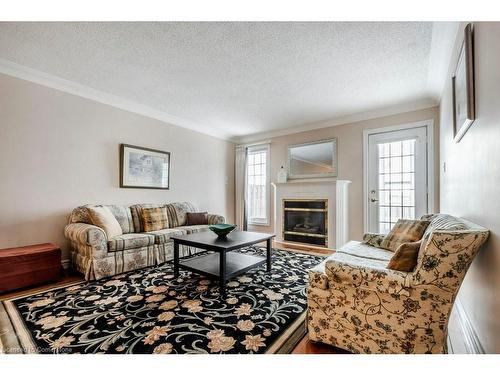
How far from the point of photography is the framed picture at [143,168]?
12.1 feet

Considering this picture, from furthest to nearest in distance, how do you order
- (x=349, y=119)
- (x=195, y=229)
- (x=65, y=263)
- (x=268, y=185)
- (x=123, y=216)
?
(x=268, y=185)
(x=349, y=119)
(x=195, y=229)
(x=123, y=216)
(x=65, y=263)

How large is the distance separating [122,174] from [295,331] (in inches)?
130

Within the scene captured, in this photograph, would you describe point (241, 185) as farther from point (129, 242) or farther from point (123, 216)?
point (129, 242)

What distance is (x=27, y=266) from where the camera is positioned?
238 centimetres

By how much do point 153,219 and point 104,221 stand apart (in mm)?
763

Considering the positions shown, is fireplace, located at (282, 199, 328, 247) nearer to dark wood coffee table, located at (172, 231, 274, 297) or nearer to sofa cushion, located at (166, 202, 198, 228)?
dark wood coffee table, located at (172, 231, 274, 297)

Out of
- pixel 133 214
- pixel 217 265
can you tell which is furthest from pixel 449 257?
pixel 133 214

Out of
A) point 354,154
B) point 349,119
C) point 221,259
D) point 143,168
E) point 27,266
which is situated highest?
point 349,119

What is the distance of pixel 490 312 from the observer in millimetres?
1210

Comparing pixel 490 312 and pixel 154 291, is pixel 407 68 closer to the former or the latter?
pixel 490 312

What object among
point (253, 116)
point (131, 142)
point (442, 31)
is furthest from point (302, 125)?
point (131, 142)

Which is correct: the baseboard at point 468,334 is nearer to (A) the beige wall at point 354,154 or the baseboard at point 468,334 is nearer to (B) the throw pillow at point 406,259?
(B) the throw pillow at point 406,259

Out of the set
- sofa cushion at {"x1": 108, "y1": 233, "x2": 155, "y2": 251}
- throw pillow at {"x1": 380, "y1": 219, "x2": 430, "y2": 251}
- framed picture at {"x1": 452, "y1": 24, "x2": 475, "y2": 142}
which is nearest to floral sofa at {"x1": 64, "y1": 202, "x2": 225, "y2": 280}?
sofa cushion at {"x1": 108, "y1": 233, "x2": 155, "y2": 251}
